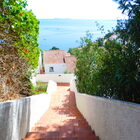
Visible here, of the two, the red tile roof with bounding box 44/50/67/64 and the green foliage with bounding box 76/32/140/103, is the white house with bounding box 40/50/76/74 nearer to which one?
the red tile roof with bounding box 44/50/67/64

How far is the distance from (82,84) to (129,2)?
8935 mm

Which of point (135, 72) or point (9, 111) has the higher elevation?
point (135, 72)

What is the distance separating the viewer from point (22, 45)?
7586mm

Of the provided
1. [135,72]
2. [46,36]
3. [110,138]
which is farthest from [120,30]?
[46,36]

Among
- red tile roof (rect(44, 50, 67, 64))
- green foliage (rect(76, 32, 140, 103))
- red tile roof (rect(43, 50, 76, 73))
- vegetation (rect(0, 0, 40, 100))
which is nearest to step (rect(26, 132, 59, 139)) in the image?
vegetation (rect(0, 0, 40, 100))

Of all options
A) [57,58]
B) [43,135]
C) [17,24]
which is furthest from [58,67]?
[43,135]

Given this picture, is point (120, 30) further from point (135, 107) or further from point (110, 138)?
point (110, 138)

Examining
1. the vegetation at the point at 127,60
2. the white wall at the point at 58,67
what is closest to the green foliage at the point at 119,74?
the vegetation at the point at 127,60

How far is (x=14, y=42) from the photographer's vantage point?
23.5 feet

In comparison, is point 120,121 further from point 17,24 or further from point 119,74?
point 17,24

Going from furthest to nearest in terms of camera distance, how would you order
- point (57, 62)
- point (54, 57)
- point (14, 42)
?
point (54, 57) → point (57, 62) → point (14, 42)

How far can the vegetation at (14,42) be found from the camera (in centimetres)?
605

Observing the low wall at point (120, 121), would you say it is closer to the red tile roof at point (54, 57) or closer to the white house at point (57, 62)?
the white house at point (57, 62)

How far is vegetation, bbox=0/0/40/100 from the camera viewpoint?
605 cm
